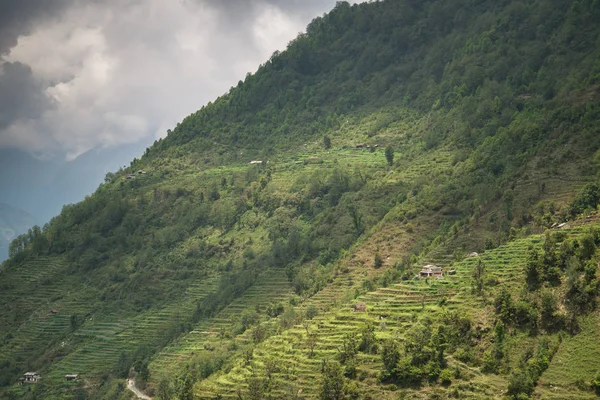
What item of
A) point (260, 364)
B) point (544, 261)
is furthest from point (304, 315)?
point (544, 261)

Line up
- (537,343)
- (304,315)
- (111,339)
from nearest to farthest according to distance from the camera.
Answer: (537,343) → (304,315) → (111,339)

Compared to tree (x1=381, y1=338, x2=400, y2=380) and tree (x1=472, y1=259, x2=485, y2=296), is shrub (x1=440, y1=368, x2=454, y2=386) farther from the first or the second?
tree (x1=472, y1=259, x2=485, y2=296)

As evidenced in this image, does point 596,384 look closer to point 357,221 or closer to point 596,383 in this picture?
point 596,383

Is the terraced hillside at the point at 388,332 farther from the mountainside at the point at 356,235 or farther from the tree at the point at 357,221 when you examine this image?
the tree at the point at 357,221

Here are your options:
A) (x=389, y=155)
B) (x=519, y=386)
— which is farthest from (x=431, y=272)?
(x=389, y=155)

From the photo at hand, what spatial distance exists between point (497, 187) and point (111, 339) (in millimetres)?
40172

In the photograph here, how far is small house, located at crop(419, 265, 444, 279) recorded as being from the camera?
55531 mm

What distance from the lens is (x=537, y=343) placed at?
44.2 metres

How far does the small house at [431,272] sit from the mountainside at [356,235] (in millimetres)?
811

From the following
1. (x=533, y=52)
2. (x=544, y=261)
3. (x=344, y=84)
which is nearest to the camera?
(x=544, y=261)

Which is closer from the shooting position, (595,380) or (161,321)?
(595,380)

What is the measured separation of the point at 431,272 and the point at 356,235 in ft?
62.9

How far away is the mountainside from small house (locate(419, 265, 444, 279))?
31.9 inches

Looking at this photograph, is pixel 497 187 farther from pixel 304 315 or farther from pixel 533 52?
pixel 533 52
